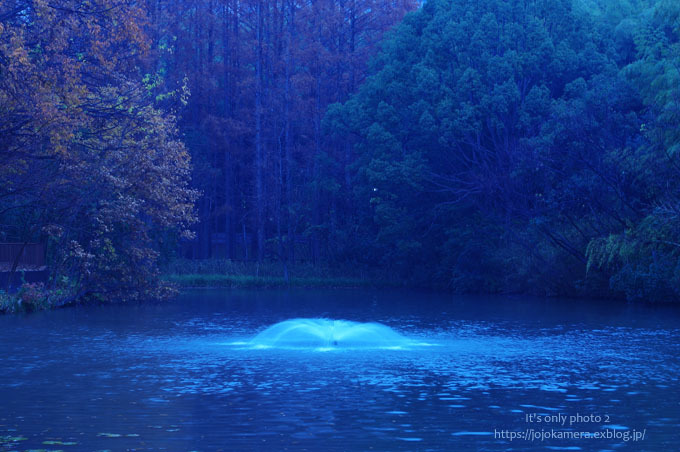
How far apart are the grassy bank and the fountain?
33.6 metres

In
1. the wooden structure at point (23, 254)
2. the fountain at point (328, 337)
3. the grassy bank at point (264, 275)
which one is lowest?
the fountain at point (328, 337)

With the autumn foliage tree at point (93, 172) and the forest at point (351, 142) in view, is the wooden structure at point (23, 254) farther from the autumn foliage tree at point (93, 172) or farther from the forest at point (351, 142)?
the autumn foliage tree at point (93, 172)

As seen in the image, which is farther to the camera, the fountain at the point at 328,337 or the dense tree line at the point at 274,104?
the dense tree line at the point at 274,104

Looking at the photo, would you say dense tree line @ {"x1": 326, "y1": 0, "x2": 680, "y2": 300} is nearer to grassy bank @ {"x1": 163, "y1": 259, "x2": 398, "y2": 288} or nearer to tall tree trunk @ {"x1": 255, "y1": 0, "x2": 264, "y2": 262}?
grassy bank @ {"x1": 163, "y1": 259, "x2": 398, "y2": 288}

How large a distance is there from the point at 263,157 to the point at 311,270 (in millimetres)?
11945

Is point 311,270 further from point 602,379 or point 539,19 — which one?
point 602,379

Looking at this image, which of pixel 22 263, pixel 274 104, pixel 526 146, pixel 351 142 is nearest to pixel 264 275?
pixel 351 142

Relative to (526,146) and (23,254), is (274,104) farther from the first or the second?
(23,254)

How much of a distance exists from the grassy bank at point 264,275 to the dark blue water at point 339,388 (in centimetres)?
2801

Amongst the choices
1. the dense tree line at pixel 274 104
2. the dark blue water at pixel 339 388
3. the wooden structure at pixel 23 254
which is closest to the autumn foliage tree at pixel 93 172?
the wooden structure at pixel 23 254

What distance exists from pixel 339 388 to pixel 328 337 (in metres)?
8.68

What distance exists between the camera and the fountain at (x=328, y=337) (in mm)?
25391

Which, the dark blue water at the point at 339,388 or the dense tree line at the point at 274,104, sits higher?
the dense tree line at the point at 274,104

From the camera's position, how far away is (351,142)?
7300cm
